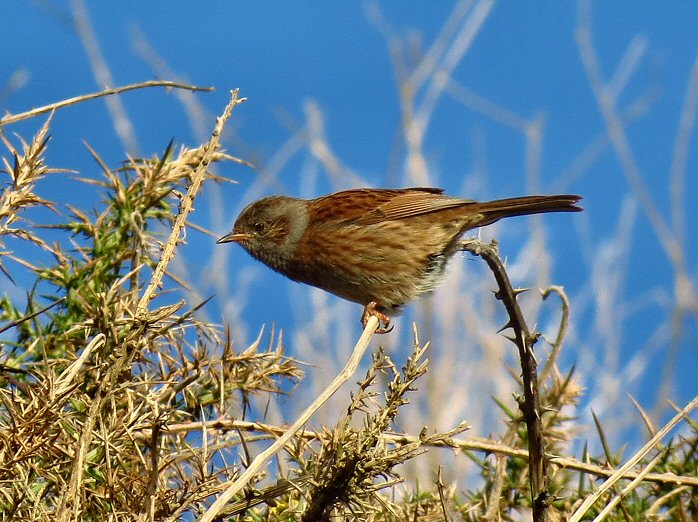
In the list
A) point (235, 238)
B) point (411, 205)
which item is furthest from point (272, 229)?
point (411, 205)

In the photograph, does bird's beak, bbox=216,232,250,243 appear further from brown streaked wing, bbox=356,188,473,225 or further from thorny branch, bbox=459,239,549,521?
thorny branch, bbox=459,239,549,521

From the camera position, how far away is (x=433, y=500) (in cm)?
291

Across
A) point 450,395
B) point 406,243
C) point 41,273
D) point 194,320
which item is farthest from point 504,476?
point 450,395

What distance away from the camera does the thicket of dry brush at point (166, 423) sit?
2.24 metres

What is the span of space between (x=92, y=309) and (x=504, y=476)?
4.53 ft

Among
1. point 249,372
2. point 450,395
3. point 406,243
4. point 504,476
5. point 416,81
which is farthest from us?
point 416,81

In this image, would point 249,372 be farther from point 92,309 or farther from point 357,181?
point 357,181

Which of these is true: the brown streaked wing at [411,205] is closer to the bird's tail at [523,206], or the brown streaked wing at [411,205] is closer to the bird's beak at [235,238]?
the bird's tail at [523,206]

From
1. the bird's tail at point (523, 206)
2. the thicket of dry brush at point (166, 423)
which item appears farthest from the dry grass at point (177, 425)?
the bird's tail at point (523, 206)

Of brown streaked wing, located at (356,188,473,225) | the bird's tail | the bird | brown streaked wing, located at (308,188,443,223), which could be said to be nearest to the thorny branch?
the bird's tail

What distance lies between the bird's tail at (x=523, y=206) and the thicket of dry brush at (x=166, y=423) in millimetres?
1434

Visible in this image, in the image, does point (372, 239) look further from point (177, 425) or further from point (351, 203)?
point (177, 425)

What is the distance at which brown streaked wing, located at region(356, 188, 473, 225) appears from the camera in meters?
5.29

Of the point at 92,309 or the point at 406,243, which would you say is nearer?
the point at 92,309
